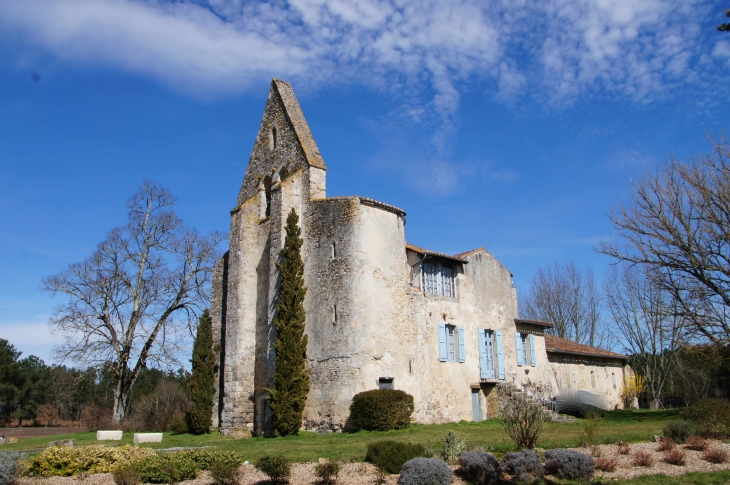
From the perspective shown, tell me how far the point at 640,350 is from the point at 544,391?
15905 millimetres

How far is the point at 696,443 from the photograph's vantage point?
11.5 m

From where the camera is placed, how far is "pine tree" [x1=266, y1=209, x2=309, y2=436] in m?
20.0

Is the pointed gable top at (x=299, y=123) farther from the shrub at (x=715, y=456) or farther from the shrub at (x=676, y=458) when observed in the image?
the shrub at (x=715, y=456)

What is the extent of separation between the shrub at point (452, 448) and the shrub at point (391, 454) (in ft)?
2.00

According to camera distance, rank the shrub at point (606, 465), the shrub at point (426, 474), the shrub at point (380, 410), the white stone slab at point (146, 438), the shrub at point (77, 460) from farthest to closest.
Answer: the shrub at point (380, 410), the white stone slab at point (146, 438), the shrub at point (77, 460), the shrub at point (606, 465), the shrub at point (426, 474)

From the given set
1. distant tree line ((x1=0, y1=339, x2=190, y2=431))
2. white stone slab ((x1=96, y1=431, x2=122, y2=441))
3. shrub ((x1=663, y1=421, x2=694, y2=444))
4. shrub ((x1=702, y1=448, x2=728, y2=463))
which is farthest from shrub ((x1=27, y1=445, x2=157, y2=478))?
distant tree line ((x1=0, y1=339, x2=190, y2=431))

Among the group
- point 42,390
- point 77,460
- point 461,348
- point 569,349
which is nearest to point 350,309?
point 461,348

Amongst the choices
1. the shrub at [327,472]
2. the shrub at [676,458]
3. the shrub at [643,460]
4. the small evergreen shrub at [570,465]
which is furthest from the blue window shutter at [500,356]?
the shrub at [327,472]

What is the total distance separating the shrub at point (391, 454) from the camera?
10.4 meters

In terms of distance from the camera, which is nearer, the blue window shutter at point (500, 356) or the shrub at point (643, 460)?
the shrub at point (643, 460)

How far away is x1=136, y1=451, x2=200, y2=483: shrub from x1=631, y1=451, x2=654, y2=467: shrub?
7.94m

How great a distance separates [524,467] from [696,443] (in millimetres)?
4376

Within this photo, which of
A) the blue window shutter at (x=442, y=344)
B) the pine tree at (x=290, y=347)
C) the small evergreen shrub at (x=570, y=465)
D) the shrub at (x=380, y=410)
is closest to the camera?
the small evergreen shrub at (x=570, y=465)

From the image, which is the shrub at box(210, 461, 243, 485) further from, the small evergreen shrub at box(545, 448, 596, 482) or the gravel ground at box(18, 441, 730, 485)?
the small evergreen shrub at box(545, 448, 596, 482)
